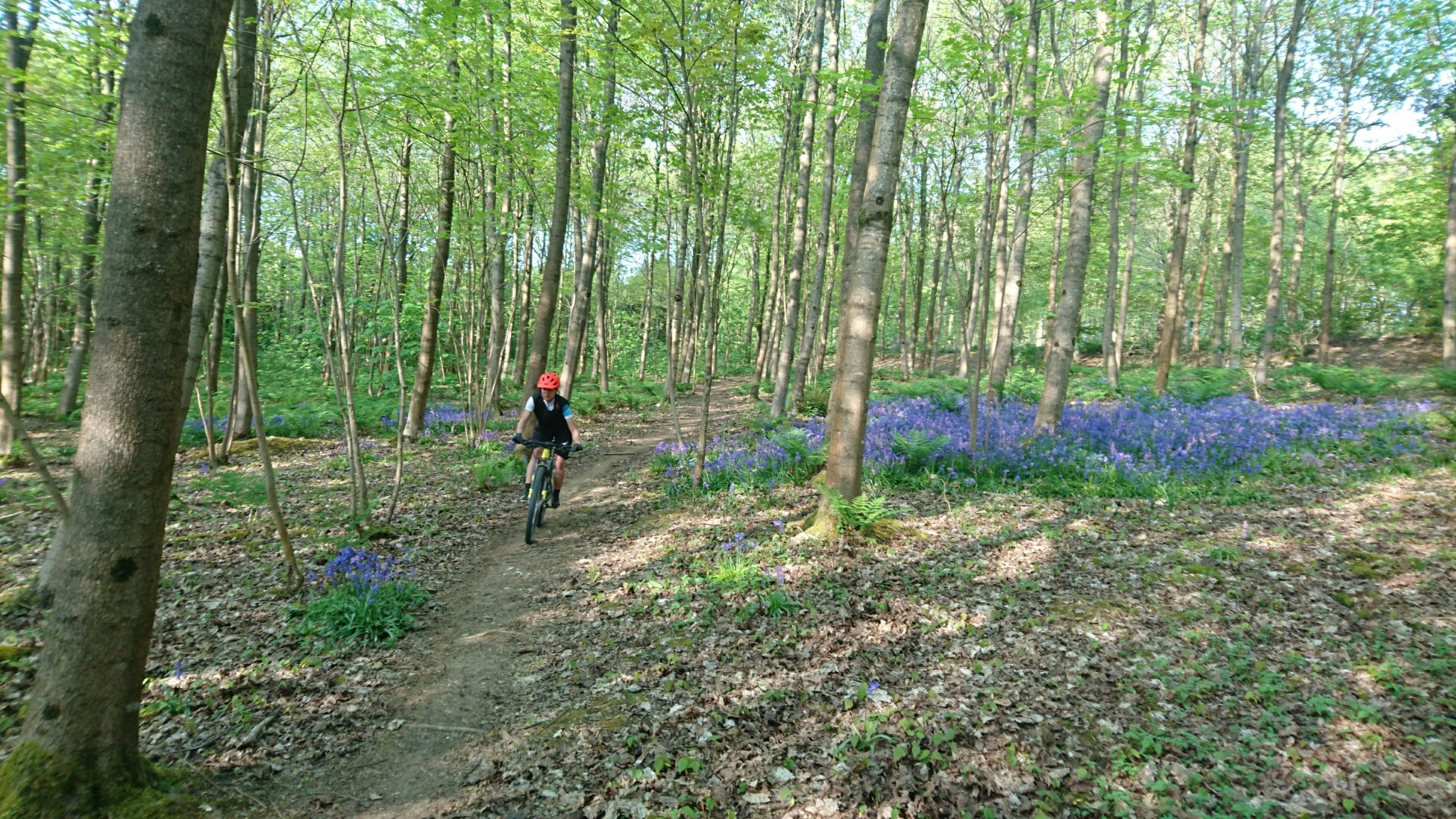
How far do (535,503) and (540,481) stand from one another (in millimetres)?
285

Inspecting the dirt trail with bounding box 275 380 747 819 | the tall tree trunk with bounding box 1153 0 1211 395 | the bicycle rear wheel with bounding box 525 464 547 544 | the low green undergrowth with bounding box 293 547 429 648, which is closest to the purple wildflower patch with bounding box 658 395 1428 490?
the dirt trail with bounding box 275 380 747 819

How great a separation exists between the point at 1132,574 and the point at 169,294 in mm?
7134

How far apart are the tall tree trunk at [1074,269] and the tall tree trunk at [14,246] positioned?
1539cm

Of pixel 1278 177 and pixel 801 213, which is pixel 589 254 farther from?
pixel 1278 177

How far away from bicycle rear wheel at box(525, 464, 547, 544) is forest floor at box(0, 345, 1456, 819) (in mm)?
288

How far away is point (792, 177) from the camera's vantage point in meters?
19.2

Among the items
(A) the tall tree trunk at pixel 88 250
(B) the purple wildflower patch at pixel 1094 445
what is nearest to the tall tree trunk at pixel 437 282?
(A) the tall tree trunk at pixel 88 250

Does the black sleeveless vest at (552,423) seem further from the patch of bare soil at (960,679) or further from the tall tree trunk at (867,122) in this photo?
the tall tree trunk at (867,122)

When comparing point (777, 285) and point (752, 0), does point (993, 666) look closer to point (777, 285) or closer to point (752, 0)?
point (752, 0)

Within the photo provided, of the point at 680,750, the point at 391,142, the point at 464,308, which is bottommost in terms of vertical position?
the point at 680,750

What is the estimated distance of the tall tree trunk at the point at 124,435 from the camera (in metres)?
2.56

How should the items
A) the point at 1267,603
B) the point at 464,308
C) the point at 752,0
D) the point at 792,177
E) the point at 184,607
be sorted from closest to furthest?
the point at 1267,603, the point at 184,607, the point at 752,0, the point at 464,308, the point at 792,177

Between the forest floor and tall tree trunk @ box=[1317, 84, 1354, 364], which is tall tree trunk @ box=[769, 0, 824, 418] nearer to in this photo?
the forest floor

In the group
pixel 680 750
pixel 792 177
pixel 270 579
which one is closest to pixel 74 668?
pixel 680 750
